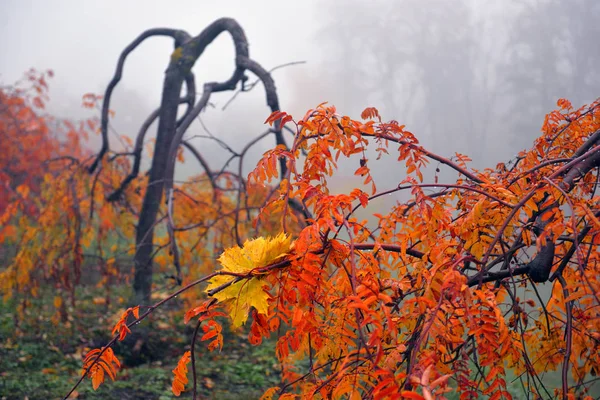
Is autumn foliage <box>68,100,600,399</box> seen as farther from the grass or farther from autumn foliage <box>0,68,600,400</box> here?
the grass

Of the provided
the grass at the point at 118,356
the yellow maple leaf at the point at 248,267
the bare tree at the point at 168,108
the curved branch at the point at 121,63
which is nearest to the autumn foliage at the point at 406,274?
the yellow maple leaf at the point at 248,267

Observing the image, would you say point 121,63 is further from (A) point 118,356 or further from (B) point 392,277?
(B) point 392,277

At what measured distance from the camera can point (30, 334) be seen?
13.7 ft

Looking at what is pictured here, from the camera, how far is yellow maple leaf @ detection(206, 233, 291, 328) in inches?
38.6

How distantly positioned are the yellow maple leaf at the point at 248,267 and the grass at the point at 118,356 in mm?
2199

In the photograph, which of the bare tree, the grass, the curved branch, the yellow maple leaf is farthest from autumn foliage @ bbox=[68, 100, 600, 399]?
the curved branch

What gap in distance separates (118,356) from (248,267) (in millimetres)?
3144

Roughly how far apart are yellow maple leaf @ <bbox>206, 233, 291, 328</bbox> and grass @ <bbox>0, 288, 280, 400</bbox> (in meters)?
2.20

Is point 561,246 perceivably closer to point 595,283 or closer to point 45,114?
point 595,283

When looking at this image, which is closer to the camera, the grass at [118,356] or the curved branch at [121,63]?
the grass at [118,356]

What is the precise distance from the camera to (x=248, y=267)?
100cm

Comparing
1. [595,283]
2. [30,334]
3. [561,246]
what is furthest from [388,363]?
[30,334]

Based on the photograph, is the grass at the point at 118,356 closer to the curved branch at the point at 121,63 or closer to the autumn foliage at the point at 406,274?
the curved branch at the point at 121,63

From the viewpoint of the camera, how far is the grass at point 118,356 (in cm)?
299
